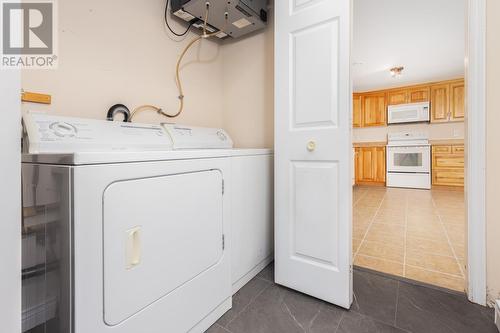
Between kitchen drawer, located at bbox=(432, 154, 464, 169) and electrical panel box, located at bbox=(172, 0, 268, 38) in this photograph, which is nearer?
electrical panel box, located at bbox=(172, 0, 268, 38)

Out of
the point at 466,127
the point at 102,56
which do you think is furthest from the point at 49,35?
the point at 466,127

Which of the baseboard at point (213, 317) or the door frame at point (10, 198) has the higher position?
the door frame at point (10, 198)

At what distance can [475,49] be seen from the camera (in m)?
1.23

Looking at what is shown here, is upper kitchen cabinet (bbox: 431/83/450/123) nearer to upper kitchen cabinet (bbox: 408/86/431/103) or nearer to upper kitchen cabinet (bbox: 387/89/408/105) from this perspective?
upper kitchen cabinet (bbox: 408/86/431/103)

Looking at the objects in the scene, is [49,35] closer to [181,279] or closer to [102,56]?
[102,56]

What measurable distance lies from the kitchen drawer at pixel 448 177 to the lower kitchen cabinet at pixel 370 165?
0.88m

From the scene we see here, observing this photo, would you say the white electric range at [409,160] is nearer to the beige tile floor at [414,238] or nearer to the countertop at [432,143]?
the countertop at [432,143]

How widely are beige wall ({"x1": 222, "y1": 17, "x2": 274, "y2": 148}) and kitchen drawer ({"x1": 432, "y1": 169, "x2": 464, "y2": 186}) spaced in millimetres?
4462

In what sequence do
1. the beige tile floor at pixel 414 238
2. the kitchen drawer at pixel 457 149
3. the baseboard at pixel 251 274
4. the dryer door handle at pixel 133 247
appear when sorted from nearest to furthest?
the dryer door handle at pixel 133 247 → the baseboard at pixel 251 274 → the beige tile floor at pixel 414 238 → the kitchen drawer at pixel 457 149

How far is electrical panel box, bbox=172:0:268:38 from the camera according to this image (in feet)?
4.93

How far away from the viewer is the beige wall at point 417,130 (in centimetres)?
470

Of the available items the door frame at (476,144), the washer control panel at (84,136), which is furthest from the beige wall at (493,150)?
the washer control panel at (84,136)

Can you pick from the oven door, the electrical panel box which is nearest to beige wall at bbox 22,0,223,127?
the electrical panel box

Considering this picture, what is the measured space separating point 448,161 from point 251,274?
4.85m
